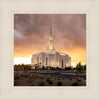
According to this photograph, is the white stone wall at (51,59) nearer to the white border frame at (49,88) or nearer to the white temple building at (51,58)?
the white temple building at (51,58)

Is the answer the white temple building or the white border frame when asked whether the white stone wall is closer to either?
the white temple building

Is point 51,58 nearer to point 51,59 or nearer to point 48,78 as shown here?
point 51,59

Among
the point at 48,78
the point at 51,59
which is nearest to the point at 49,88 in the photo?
the point at 48,78

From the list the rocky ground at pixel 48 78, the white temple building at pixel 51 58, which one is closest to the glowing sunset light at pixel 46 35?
the white temple building at pixel 51 58

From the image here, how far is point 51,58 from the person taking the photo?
3.56 metres

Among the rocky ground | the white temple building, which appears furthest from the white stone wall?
the rocky ground

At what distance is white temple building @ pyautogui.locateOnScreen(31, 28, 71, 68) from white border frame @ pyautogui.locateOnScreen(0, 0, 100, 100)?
13.7 inches

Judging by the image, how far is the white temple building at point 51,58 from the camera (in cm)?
348

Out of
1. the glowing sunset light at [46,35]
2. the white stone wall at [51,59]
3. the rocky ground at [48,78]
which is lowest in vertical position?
the rocky ground at [48,78]

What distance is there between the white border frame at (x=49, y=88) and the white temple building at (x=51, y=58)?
0.35 meters

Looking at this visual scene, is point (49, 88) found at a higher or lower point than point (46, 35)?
lower

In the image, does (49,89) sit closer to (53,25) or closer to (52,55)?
(52,55)

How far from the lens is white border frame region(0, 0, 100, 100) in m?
3.41

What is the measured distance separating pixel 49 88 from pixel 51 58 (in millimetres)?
479
